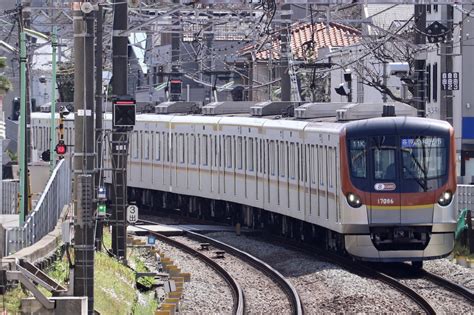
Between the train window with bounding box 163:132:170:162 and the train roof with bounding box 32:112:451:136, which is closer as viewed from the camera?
the train roof with bounding box 32:112:451:136

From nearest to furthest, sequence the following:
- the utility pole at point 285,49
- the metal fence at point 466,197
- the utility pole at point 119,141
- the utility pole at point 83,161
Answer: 1. the utility pole at point 83,161
2. the utility pole at point 119,141
3. the metal fence at point 466,197
4. the utility pole at point 285,49

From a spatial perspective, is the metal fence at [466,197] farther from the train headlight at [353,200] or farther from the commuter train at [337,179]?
the train headlight at [353,200]

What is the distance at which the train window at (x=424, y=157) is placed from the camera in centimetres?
2152

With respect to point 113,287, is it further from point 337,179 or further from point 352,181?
point 337,179

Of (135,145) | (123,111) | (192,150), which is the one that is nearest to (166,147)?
(192,150)

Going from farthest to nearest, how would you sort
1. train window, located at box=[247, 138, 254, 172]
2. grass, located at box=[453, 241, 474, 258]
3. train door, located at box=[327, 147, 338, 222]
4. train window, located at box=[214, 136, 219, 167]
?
train window, located at box=[214, 136, 219, 167], train window, located at box=[247, 138, 254, 172], grass, located at box=[453, 241, 474, 258], train door, located at box=[327, 147, 338, 222]

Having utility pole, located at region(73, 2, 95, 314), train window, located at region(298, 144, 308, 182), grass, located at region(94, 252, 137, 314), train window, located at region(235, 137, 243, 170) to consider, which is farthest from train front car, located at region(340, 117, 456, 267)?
train window, located at region(235, 137, 243, 170)

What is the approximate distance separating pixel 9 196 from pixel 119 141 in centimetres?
1295

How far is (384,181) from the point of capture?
70.5ft

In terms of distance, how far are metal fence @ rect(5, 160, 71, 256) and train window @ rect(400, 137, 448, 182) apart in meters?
5.53

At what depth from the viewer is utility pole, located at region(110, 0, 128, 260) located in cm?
2208

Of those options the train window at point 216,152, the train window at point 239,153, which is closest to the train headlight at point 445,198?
the train window at point 239,153

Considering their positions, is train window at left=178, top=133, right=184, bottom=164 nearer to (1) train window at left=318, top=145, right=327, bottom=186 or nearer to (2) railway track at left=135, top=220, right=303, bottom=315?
(2) railway track at left=135, top=220, right=303, bottom=315

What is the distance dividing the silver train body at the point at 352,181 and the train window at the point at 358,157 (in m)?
0.02
